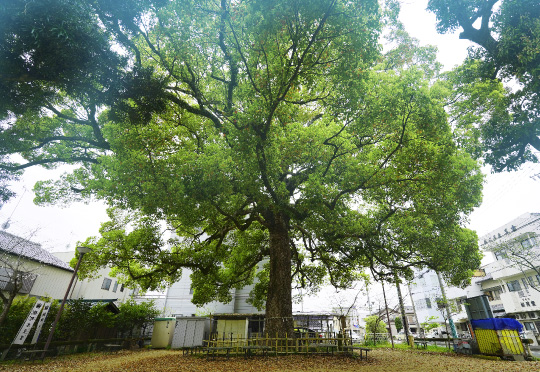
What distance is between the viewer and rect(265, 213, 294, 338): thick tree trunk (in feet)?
31.4

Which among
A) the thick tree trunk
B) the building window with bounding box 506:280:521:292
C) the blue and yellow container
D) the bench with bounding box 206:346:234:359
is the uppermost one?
the building window with bounding box 506:280:521:292

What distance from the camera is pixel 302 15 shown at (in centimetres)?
544

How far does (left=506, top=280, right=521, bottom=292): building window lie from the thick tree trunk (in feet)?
96.4

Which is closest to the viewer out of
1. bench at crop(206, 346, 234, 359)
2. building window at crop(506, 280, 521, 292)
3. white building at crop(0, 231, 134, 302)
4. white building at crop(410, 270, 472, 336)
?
bench at crop(206, 346, 234, 359)

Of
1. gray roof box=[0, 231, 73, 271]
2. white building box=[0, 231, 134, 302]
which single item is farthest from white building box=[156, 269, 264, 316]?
gray roof box=[0, 231, 73, 271]

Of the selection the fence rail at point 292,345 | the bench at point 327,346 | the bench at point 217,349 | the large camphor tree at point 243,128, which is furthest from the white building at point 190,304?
the bench at point 327,346

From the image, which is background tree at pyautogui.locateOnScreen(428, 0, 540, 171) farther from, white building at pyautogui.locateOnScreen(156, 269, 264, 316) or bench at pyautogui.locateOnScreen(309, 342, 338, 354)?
white building at pyautogui.locateOnScreen(156, 269, 264, 316)

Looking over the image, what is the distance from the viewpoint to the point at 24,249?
57.6 ft

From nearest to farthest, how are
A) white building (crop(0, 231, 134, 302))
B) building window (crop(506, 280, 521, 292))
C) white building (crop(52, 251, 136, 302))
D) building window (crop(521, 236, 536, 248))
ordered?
white building (crop(0, 231, 134, 302)) → white building (crop(52, 251, 136, 302)) → building window (crop(521, 236, 536, 248)) → building window (crop(506, 280, 521, 292))

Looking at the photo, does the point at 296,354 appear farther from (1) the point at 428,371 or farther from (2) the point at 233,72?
(2) the point at 233,72

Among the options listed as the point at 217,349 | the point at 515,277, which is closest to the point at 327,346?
the point at 217,349

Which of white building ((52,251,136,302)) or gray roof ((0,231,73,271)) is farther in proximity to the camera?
white building ((52,251,136,302))

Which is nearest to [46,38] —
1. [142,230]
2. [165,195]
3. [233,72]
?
[165,195]

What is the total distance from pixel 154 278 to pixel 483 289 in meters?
36.4
